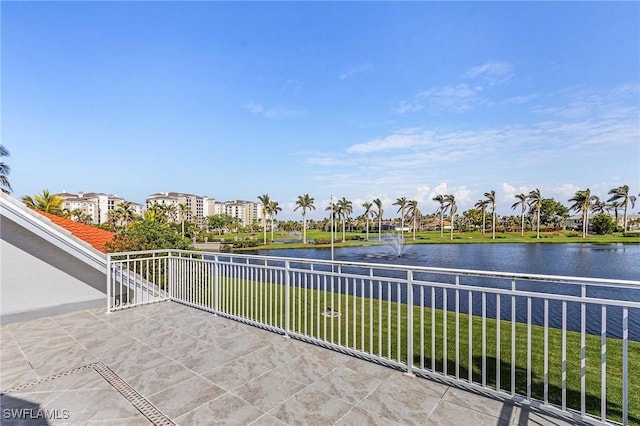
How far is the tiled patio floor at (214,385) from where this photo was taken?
2.15 metres

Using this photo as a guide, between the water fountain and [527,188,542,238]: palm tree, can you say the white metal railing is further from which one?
[527,188,542,238]: palm tree

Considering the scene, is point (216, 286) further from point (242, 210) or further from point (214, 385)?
point (242, 210)

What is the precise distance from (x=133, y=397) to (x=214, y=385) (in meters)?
0.60

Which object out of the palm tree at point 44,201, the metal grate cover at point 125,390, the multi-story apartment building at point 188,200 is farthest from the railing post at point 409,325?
the multi-story apartment building at point 188,200

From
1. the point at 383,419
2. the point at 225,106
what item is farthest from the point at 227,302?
the point at 225,106

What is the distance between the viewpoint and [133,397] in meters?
2.41

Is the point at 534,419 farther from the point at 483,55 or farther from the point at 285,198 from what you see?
the point at 285,198

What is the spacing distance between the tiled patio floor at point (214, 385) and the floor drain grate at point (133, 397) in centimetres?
2

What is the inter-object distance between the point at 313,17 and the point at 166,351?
1014 cm

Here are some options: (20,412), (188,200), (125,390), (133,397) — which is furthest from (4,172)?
(188,200)

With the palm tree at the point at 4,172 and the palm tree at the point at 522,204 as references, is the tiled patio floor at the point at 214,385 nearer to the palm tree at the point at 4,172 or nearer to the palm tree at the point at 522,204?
the palm tree at the point at 4,172

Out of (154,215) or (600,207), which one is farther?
(600,207)

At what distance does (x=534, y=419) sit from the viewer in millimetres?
2070

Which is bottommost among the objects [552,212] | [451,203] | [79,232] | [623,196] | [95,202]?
[79,232]
